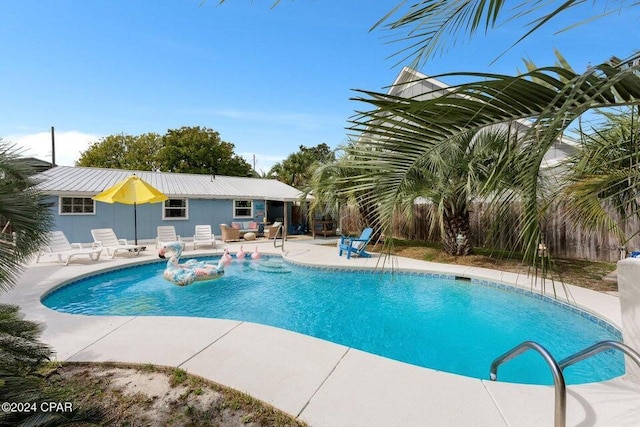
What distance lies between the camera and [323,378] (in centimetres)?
362

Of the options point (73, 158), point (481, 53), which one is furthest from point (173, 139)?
point (481, 53)

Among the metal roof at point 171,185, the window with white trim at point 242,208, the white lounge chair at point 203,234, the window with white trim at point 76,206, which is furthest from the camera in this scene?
the window with white trim at point 242,208

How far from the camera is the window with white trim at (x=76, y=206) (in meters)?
14.1

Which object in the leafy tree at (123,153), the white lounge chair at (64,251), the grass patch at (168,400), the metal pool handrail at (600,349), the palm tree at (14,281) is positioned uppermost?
the leafy tree at (123,153)

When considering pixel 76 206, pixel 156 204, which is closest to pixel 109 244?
pixel 76 206

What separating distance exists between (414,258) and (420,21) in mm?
11531

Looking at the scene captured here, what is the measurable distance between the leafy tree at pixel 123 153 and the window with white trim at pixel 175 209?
2210 cm

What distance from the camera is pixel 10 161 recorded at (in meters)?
2.20

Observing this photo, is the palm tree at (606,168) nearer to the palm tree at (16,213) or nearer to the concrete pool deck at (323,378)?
the concrete pool deck at (323,378)

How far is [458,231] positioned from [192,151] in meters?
32.0

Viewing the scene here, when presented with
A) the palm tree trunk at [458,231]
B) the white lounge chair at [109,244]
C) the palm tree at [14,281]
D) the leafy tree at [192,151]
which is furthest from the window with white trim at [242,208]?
the leafy tree at [192,151]

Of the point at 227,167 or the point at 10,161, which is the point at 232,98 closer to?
the point at 10,161

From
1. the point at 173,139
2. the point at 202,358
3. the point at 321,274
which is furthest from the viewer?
the point at 173,139

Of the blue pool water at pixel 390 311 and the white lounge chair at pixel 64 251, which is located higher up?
the white lounge chair at pixel 64 251
